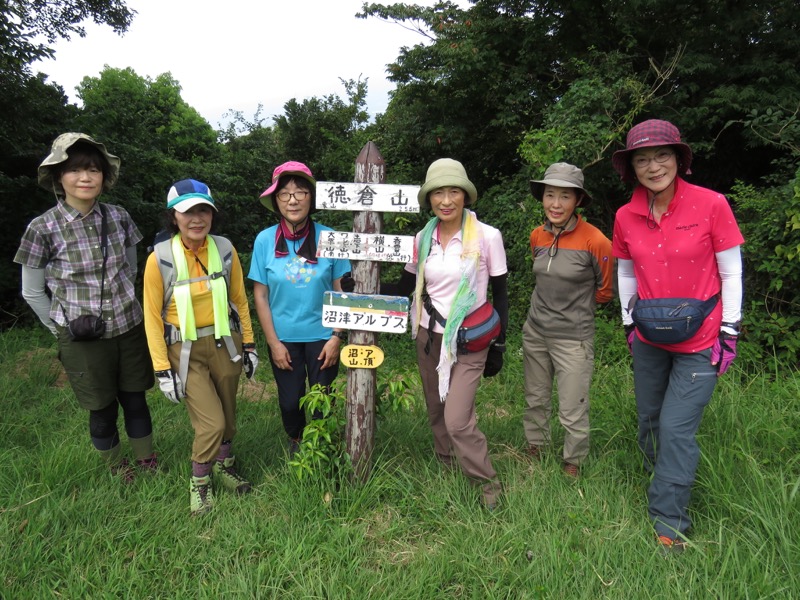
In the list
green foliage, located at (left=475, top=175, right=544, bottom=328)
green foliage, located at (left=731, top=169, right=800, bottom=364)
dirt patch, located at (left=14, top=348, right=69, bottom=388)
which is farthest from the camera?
green foliage, located at (left=475, top=175, right=544, bottom=328)

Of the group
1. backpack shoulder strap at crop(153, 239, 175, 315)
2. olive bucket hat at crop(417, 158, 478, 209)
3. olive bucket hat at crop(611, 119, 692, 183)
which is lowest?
backpack shoulder strap at crop(153, 239, 175, 315)

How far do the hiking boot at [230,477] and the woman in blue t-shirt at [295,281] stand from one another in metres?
0.63

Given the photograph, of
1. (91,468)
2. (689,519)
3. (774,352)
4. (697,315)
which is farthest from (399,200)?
(774,352)

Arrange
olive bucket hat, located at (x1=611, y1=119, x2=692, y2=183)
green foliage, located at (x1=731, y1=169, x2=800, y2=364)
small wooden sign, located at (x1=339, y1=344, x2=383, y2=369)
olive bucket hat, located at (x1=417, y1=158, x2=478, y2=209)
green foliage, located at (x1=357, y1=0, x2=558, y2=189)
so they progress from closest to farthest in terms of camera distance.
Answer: olive bucket hat, located at (x1=611, y1=119, x2=692, y2=183) < olive bucket hat, located at (x1=417, y1=158, x2=478, y2=209) < small wooden sign, located at (x1=339, y1=344, x2=383, y2=369) < green foliage, located at (x1=731, y1=169, x2=800, y2=364) < green foliage, located at (x1=357, y1=0, x2=558, y2=189)

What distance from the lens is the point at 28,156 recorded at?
7281 mm

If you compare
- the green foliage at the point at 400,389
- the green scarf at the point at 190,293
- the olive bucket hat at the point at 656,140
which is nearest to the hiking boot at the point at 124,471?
the green scarf at the point at 190,293

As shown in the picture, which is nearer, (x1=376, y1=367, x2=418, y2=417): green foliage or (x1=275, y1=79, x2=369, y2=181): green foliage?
(x1=376, y1=367, x2=418, y2=417): green foliage

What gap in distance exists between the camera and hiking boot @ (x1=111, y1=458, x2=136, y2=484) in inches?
118

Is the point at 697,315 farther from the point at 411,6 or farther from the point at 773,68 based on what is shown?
the point at 411,6

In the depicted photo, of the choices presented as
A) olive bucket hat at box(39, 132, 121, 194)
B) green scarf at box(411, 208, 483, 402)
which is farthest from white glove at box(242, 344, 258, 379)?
olive bucket hat at box(39, 132, 121, 194)

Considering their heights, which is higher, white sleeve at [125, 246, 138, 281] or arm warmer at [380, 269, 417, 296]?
white sleeve at [125, 246, 138, 281]

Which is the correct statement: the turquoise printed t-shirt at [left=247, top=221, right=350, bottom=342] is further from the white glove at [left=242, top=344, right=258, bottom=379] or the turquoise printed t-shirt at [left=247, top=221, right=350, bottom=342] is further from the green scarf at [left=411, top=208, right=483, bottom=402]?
the green scarf at [left=411, top=208, right=483, bottom=402]

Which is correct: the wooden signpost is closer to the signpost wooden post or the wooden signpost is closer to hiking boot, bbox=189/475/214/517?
Result: the signpost wooden post

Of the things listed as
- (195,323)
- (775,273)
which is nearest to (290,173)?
(195,323)
